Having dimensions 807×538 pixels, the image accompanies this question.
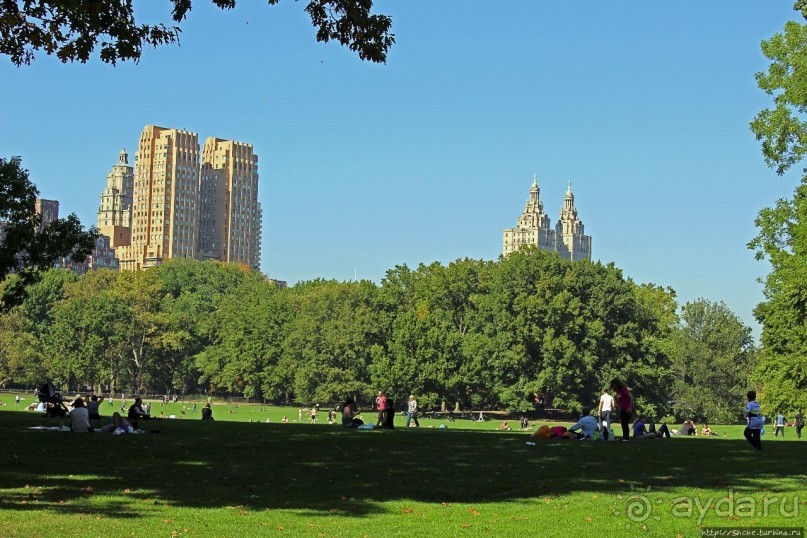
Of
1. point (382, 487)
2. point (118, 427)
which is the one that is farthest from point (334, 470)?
point (118, 427)

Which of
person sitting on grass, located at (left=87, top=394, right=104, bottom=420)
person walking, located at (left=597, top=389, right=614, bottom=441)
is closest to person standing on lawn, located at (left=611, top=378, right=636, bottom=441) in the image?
person walking, located at (left=597, top=389, right=614, bottom=441)

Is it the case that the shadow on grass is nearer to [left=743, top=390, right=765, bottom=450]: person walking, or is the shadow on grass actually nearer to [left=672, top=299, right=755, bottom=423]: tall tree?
[left=743, top=390, right=765, bottom=450]: person walking

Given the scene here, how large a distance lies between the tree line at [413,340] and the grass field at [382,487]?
74.9 metres

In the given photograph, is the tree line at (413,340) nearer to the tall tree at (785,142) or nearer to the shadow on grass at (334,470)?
the tall tree at (785,142)

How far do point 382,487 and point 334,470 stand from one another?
2.79 meters

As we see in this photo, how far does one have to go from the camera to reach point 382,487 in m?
22.0

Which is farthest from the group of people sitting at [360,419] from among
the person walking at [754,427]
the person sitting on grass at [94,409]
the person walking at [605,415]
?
the person walking at [754,427]

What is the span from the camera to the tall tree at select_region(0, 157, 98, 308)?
146ft

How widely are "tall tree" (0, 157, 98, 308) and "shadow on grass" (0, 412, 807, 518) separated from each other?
11.8 m

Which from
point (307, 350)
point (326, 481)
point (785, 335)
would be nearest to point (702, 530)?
point (326, 481)

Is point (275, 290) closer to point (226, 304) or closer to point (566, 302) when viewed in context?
point (226, 304)

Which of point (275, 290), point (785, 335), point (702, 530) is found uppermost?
point (275, 290)

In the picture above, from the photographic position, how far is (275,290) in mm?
152375

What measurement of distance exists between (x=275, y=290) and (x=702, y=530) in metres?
136
